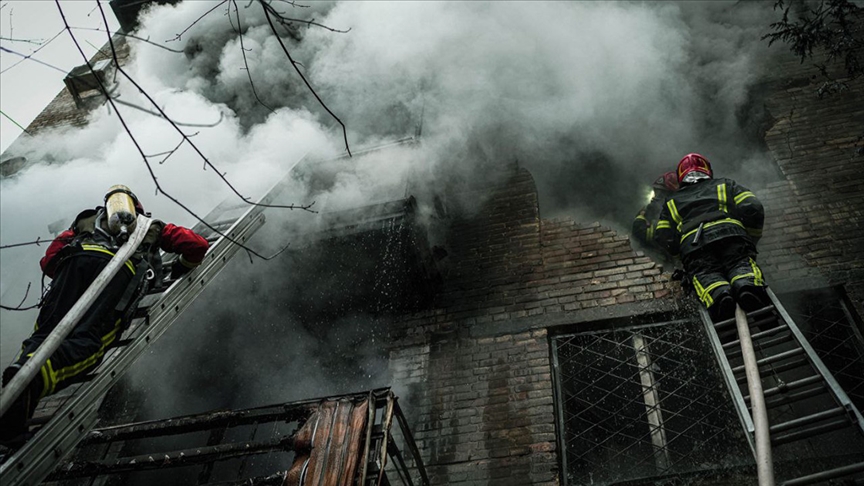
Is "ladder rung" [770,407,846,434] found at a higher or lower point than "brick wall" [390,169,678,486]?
lower

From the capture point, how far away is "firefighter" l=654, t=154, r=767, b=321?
4059 millimetres

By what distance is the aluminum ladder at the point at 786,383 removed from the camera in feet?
9.98

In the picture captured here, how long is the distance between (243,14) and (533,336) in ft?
24.9

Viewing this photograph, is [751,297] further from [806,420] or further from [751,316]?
[806,420]

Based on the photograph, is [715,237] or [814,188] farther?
[814,188]

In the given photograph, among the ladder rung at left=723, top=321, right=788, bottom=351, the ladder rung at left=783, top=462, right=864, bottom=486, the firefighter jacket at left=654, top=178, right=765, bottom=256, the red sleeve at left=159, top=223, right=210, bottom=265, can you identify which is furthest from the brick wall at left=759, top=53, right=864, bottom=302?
the red sleeve at left=159, top=223, right=210, bottom=265

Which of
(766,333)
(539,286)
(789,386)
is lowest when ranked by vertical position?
(789,386)

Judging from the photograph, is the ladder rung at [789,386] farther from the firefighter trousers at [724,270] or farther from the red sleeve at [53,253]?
the red sleeve at [53,253]

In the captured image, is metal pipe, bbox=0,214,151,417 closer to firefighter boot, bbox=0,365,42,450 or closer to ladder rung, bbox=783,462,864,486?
firefighter boot, bbox=0,365,42,450

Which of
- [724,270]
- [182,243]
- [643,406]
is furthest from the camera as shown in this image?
[643,406]

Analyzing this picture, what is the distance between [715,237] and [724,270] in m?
0.25

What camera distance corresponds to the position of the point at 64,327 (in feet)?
9.08

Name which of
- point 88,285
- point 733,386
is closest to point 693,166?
point 733,386

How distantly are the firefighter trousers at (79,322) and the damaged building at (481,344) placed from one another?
0.47ft
